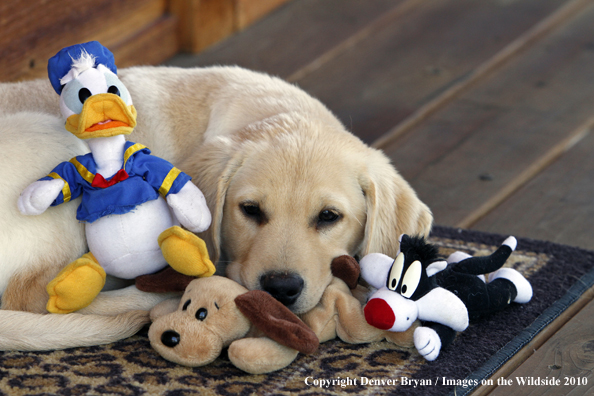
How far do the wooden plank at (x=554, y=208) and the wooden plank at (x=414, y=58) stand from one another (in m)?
1.06

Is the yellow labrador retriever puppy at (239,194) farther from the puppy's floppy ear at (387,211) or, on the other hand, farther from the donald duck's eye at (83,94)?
the donald duck's eye at (83,94)

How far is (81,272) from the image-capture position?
2.32 meters

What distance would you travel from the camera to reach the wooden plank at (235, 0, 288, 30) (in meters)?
5.83

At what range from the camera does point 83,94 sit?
2.29 m

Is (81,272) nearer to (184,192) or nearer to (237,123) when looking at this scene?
(184,192)

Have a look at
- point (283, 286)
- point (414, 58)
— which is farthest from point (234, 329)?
point (414, 58)

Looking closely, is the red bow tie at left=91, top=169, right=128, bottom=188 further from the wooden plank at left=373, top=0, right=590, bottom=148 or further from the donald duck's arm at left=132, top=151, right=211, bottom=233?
the wooden plank at left=373, top=0, right=590, bottom=148

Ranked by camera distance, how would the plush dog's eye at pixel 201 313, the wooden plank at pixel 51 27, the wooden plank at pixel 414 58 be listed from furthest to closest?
the wooden plank at pixel 414 58, the wooden plank at pixel 51 27, the plush dog's eye at pixel 201 313

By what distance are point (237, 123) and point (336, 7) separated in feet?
12.3

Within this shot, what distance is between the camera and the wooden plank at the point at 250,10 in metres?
5.83

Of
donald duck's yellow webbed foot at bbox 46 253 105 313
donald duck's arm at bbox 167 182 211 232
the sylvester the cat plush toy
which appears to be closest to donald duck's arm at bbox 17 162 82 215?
donald duck's yellow webbed foot at bbox 46 253 105 313

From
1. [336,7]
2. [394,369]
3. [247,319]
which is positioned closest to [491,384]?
[394,369]

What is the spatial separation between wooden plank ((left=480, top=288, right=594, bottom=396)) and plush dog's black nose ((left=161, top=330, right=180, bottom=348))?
991 mm

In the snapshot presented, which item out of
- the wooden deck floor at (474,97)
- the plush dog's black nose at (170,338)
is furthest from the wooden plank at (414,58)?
the plush dog's black nose at (170,338)
